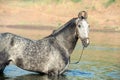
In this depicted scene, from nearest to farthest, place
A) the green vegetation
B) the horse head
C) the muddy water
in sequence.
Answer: the horse head → the muddy water → the green vegetation

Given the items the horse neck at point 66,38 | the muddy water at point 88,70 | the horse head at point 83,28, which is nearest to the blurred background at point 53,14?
the muddy water at point 88,70

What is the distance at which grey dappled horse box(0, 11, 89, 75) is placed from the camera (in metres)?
16.6

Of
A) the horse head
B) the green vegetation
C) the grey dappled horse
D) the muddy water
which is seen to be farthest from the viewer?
the green vegetation

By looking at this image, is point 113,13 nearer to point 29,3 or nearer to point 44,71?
point 29,3

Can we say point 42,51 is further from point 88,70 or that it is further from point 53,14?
point 53,14

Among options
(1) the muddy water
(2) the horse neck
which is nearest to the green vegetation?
(1) the muddy water

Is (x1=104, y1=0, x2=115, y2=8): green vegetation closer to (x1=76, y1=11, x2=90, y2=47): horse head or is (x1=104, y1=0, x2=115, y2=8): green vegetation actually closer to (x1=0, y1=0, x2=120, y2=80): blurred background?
(x1=0, y1=0, x2=120, y2=80): blurred background

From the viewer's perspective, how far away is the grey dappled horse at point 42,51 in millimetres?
16625

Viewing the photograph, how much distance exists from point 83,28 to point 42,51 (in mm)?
1717

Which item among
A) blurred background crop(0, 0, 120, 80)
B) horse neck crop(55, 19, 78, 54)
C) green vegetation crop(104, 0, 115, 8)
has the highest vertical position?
green vegetation crop(104, 0, 115, 8)

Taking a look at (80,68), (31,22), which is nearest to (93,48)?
(80,68)

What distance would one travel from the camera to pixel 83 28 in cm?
1677

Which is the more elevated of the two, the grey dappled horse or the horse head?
the horse head

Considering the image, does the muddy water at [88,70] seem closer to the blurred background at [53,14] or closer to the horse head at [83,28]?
the horse head at [83,28]
